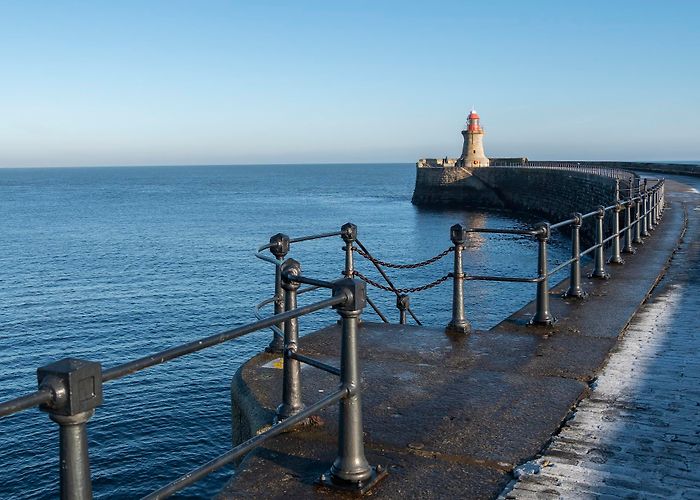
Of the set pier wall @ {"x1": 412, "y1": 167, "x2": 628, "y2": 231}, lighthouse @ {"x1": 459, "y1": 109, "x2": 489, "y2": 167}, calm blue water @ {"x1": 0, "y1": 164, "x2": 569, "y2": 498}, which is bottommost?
calm blue water @ {"x1": 0, "y1": 164, "x2": 569, "y2": 498}

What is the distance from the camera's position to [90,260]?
43.2 metres

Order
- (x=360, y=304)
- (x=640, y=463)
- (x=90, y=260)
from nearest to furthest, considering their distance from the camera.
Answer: (x=360, y=304) → (x=640, y=463) → (x=90, y=260)

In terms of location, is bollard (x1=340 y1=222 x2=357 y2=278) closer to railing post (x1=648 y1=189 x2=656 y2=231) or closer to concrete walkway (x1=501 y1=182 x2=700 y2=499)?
concrete walkway (x1=501 y1=182 x2=700 y2=499)

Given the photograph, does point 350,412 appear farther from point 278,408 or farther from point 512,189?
point 512,189

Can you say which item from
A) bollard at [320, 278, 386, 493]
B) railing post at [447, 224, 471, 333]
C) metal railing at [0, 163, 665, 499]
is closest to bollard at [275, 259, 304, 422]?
metal railing at [0, 163, 665, 499]

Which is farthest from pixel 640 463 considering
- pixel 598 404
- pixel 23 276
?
pixel 23 276

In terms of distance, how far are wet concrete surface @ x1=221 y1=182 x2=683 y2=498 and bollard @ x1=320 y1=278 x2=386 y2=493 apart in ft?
0.32

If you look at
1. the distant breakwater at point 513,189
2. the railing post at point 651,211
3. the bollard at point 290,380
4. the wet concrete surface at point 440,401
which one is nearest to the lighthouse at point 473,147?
the distant breakwater at point 513,189

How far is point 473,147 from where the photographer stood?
8612 centimetres

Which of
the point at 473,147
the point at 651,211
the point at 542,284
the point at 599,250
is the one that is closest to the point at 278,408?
the point at 542,284

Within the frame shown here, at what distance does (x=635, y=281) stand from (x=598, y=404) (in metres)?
5.81

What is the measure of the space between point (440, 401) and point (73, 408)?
342 cm

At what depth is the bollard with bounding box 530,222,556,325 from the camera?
741cm

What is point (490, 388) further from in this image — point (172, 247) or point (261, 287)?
point (172, 247)
